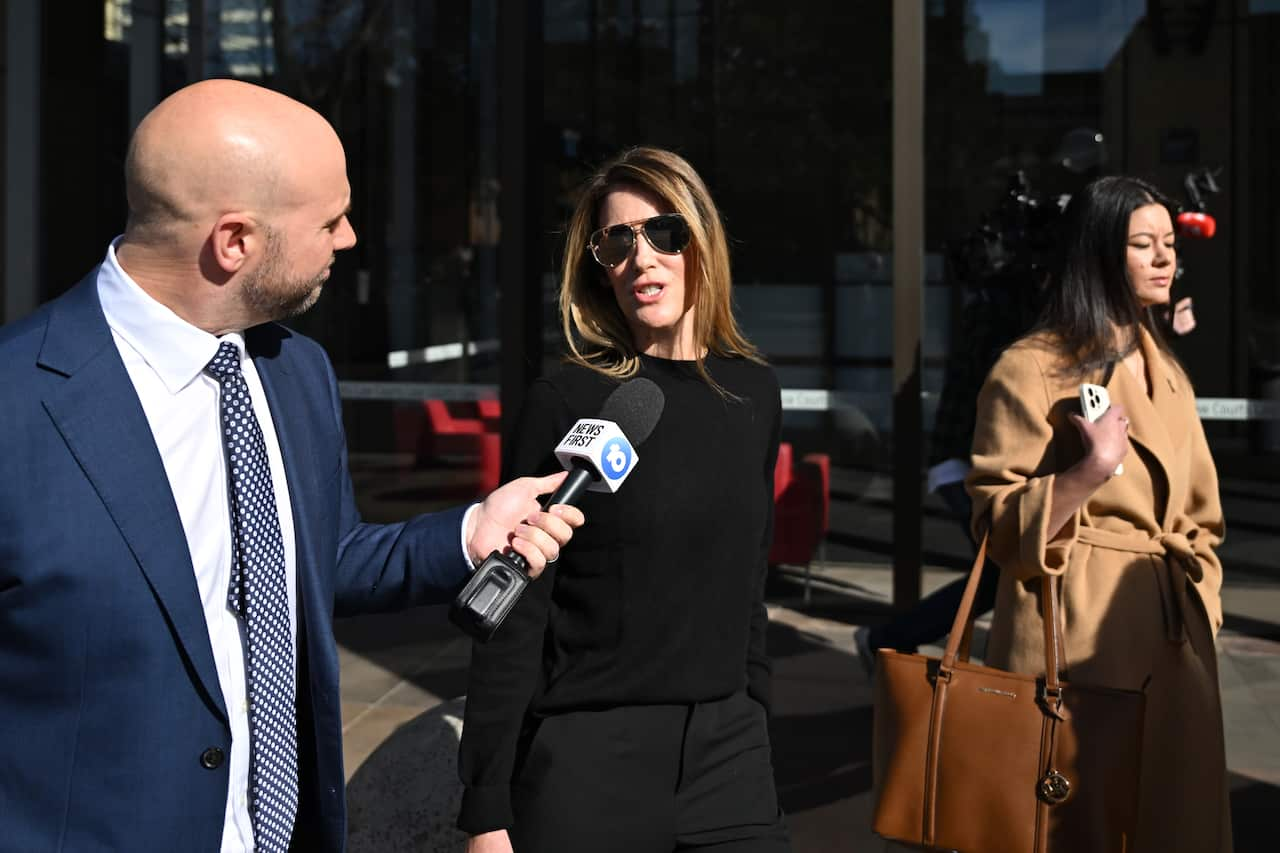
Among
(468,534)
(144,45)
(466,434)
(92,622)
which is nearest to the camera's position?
(92,622)

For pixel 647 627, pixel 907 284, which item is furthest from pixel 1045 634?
pixel 907 284

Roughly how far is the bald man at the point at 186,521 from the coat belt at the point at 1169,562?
1709mm

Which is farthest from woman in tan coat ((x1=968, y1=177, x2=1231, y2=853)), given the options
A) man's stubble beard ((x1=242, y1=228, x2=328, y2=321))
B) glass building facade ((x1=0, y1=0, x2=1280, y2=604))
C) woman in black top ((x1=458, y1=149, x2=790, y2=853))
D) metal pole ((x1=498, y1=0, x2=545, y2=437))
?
metal pole ((x1=498, y1=0, x2=545, y2=437))

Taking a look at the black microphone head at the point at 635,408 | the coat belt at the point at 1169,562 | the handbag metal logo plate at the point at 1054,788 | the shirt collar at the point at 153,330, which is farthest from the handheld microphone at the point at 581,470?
the coat belt at the point at 1169,562

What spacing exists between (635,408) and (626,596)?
36 centimetres

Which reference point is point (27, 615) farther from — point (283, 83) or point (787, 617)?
point (283, 83)

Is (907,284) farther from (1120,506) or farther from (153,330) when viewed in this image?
(153,330)

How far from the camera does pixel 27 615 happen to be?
1.92 metres

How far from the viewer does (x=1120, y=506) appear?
3564 millimetres

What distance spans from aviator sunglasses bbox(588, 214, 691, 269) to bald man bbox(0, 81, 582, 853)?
28.6 inches

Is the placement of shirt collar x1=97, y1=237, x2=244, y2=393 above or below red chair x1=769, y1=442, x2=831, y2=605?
above

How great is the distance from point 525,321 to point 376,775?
14.6 feet

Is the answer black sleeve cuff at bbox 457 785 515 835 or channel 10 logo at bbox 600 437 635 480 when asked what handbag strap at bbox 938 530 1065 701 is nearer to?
black sleeve cuff at bbox 457 785 515 835

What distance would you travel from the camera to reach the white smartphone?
11.3 ft
